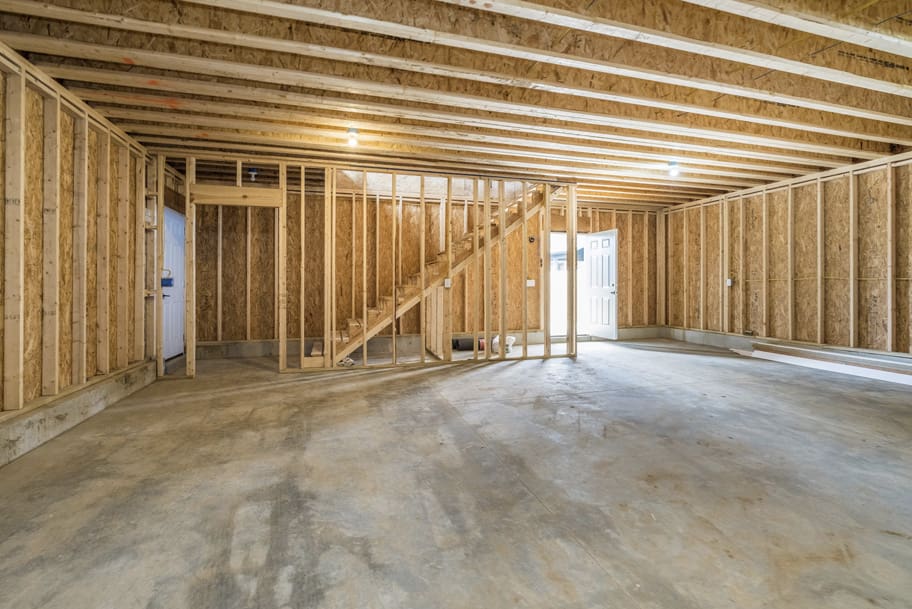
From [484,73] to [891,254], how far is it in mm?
7028

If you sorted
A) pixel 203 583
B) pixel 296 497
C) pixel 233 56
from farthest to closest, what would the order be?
pixel 233 56
pixel 296 497
pixel 203 583

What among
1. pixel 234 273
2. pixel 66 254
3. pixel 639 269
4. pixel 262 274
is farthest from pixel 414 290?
pixel 639 269

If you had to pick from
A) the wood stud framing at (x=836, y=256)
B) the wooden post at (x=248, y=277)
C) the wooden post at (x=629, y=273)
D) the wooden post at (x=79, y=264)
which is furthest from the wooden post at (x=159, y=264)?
the wood stud framing at (x=836, y=256)

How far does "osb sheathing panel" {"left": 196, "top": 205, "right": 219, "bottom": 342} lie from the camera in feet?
26.2

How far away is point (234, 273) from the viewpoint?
8.16m

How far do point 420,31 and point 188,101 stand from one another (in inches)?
109

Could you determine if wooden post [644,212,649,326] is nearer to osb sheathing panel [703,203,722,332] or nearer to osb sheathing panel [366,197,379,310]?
osb sheathing panel [703,203,722,332]

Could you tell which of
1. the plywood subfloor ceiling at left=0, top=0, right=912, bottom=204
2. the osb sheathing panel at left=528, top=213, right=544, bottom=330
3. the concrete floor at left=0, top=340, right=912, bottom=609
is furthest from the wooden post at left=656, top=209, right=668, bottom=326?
the concrete floor at left=0, top=340, right=912, bottom=609

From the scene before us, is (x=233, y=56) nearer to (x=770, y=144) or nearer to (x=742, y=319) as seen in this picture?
(x=770, y=144)

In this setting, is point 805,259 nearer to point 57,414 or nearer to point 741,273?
point 741,273

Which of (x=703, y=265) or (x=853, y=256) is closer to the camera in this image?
(x=853, y=256)

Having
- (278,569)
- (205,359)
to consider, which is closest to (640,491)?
(278,569)

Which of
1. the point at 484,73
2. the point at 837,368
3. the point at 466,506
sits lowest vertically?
the point at 466,506

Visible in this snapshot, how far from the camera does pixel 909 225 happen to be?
6.43 m
